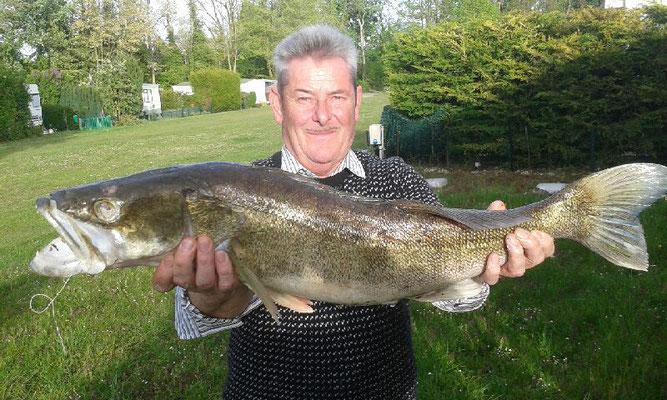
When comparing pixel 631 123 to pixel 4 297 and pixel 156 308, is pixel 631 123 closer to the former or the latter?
pixel 156 308

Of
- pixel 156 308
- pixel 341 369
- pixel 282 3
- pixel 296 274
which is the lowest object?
pixel 156 308

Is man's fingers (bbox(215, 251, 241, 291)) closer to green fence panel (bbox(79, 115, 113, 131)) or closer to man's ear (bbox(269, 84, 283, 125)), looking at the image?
man's ear (bbox(269, 84, 283, 125))

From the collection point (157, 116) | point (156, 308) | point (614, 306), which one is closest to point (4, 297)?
point (156, 308)

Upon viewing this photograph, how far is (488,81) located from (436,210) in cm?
1224

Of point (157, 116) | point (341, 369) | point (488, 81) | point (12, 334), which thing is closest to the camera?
point (341, 369)

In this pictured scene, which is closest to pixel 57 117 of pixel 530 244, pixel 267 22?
pixel 530 244

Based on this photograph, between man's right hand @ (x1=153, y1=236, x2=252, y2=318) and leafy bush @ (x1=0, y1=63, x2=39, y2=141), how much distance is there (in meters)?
36.0

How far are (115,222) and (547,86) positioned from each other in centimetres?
1263

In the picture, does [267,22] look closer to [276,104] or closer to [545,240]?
[276,104]

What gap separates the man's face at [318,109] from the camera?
9.77ft

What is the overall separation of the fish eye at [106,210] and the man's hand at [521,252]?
1.92 metres

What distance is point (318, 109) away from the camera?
298cm

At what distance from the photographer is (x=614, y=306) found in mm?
5457

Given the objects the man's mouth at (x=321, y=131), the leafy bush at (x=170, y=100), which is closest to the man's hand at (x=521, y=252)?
the man's mouth at (x=321, y=131)
